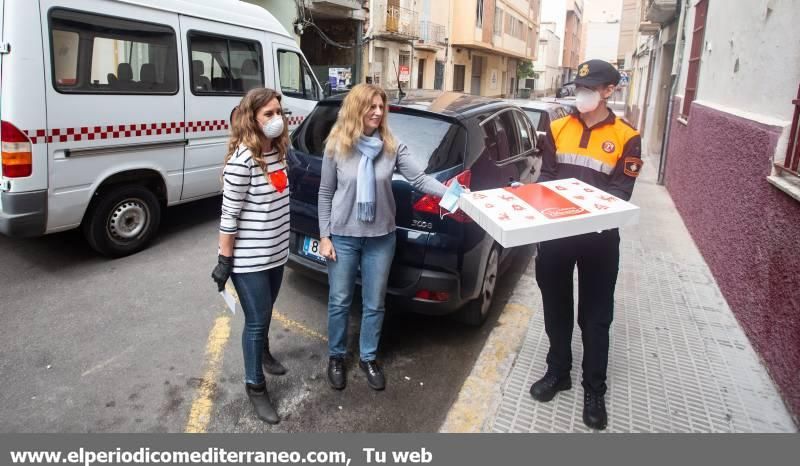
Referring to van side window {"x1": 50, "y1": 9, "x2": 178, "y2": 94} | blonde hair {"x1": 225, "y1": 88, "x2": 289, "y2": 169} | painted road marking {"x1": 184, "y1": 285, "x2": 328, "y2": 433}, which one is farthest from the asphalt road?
van side window {"x1": 50, "y1": 9, "x2": 178, "y2": 94}

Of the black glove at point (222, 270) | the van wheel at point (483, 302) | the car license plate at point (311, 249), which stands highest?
the black glove at point (222, 270)

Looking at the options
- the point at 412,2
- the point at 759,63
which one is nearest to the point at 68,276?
the point at 759,63

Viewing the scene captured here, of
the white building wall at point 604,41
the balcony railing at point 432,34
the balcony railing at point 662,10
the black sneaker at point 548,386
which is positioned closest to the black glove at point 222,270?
the black sneaker at point 548,386

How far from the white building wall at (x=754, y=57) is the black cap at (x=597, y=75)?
1.71m

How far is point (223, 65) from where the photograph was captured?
6105 mm

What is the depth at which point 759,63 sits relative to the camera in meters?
4.36

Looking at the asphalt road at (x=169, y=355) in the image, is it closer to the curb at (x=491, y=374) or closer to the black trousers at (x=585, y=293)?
the curb at (x=491, y=374)

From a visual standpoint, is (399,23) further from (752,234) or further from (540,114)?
(752,234)

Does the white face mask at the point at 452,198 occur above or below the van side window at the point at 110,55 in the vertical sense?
below

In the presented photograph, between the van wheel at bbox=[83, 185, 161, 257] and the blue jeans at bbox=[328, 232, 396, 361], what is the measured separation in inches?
120

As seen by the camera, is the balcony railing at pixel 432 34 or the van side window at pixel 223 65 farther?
the balcony railing at pixel 432 34

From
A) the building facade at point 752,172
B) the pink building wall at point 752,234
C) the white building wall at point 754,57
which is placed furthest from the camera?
the white building wall at point 754,57

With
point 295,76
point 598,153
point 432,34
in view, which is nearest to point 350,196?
point 598,153

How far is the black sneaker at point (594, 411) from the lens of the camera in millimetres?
Answer: 2701
